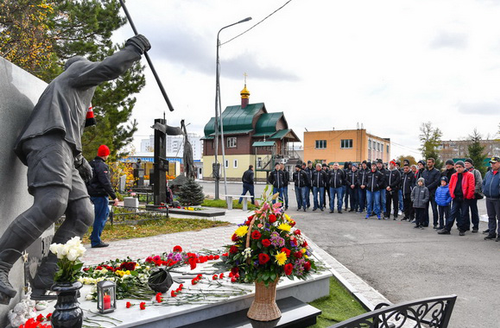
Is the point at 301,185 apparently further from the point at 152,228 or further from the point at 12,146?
the point at 12,146

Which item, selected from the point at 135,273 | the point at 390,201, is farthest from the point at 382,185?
the point at 135,273

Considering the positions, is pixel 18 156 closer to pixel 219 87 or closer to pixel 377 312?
pixel 377 312

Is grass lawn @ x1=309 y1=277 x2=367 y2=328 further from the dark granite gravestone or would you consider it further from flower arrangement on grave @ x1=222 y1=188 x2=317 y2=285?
the dark granite gravestone

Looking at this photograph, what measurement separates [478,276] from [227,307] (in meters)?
4.61

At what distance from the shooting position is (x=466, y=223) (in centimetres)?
996

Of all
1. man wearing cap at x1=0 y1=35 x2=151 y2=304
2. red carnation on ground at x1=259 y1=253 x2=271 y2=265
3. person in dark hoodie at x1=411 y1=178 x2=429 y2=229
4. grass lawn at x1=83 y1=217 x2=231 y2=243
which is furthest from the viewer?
person in dark hoodie at x1=411 y1=178 x2=429 y2=229

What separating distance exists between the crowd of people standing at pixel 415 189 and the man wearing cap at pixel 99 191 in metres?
6.63

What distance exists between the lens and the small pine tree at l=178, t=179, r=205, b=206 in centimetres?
1462

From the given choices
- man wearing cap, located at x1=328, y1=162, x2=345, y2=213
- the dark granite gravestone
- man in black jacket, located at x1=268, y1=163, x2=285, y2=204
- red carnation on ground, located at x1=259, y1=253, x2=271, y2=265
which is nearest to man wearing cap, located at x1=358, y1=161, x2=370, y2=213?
man wearing cap, located at x1=328, y1=162, x2=345, y2=213

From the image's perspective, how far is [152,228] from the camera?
995cm

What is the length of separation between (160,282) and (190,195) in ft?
36.1

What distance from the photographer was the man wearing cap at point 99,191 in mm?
7250

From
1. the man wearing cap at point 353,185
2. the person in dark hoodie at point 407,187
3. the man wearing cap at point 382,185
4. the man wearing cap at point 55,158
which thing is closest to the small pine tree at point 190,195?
the man wearing cap at point 353,185

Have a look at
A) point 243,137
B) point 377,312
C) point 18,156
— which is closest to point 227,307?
point 377,312
